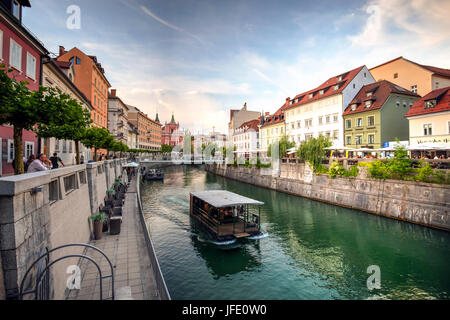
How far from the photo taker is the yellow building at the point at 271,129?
58106 millimetres

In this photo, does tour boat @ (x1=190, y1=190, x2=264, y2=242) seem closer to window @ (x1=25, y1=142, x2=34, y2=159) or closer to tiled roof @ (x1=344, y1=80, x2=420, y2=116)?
window @ (x1=25, y1=142, x2=34, y2=159)

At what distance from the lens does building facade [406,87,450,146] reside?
28.2 metres

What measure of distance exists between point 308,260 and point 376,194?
546 inches

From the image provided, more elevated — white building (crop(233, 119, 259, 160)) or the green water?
white building (crop(233, 119, 259, 160))

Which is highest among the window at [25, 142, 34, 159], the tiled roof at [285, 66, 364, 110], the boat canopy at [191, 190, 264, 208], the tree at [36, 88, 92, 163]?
the tiled roof at [285, 66, 364, 110]

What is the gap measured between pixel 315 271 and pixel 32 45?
25313 millimetres

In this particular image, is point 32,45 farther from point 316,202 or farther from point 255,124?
point 255,124

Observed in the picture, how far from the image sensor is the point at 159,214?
24.3 meters

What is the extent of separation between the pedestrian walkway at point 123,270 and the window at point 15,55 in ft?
43.2

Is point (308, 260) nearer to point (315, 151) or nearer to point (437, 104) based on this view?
point (315, 151)

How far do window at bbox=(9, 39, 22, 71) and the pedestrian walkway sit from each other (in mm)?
13174

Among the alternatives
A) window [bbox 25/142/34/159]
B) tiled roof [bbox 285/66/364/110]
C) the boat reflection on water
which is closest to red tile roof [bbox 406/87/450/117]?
tiled roof [bbox 285/66/364/110]

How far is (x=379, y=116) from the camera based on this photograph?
119ft

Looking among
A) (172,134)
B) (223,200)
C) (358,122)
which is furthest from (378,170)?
(172,134)
